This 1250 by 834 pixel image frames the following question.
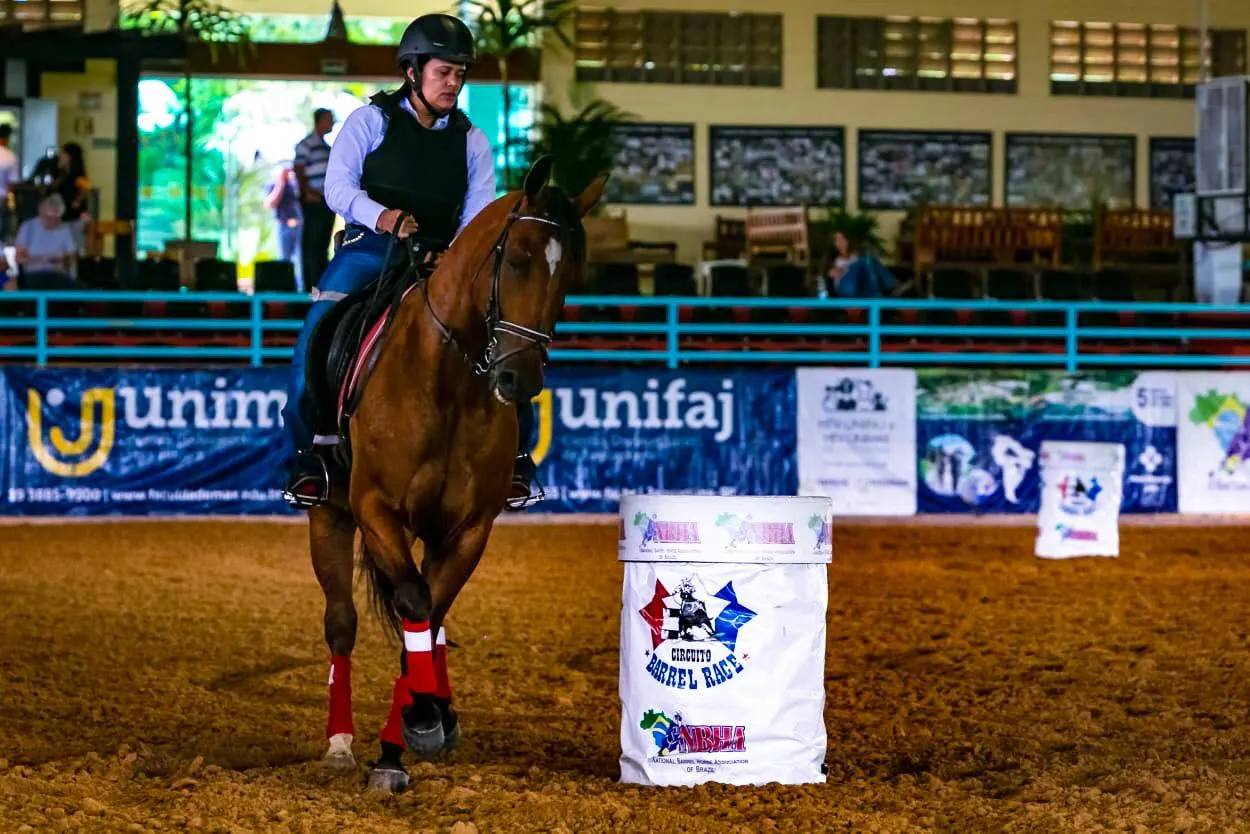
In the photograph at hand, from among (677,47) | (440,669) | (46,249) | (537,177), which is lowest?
(440,669)

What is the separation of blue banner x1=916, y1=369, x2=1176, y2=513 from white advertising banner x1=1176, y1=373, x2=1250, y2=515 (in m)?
0.12

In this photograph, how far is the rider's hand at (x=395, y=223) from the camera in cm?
629

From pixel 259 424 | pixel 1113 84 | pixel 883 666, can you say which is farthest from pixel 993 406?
pixel 1113 84

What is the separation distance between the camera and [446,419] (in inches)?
238

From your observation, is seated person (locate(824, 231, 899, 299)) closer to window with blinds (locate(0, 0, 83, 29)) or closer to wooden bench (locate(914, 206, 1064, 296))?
wooden bench (locate(914, 206, 1064, 296))

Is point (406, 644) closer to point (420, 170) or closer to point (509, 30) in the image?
point (420, 170)

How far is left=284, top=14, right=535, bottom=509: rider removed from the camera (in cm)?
652

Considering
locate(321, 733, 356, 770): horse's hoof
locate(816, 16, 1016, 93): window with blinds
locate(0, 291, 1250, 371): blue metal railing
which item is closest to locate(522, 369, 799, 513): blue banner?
locate(0, 291, 1250, 371): blue metal railing

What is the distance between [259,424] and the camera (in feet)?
53.2

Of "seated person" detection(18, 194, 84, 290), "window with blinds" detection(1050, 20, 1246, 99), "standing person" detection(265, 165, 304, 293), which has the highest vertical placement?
"window with blinds" detection(1050, 20, 1246, 99)

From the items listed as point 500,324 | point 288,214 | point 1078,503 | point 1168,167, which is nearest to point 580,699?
point 500,324

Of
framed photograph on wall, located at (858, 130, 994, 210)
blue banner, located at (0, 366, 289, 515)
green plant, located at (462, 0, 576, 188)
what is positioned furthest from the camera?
framed photograph on wall, located at (858, 130, 994, 210)

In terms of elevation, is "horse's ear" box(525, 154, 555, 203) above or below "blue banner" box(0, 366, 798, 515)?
above

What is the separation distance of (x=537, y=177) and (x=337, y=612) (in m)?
2.07
